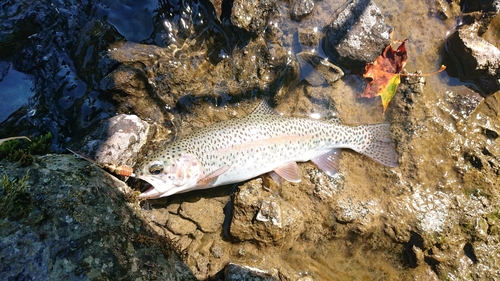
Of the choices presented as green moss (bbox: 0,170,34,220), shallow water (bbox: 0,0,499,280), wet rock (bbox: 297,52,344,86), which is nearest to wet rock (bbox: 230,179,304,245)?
shallow water (bbox: 0,0,499,280)

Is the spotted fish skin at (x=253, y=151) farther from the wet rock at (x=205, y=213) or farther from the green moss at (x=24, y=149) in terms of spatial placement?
the green moss at (x=24, y=149)

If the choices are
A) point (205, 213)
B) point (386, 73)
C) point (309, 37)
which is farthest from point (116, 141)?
point (386, 73)

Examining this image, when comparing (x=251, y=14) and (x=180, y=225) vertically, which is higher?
(x=251, y=14)

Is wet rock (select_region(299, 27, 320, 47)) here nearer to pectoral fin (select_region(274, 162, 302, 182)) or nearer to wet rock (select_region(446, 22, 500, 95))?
pectoral fin (select_region(274, 162, 302, 182))

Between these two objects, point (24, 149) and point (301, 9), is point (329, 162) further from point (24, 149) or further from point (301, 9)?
point (24, 149)

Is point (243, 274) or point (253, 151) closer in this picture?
point (243, 274)

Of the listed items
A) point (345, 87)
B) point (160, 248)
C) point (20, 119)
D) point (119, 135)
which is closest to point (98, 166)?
point (119, 135)

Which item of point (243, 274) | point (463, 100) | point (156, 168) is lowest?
point (243, 274)

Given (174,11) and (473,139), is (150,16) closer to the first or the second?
(174,11)
